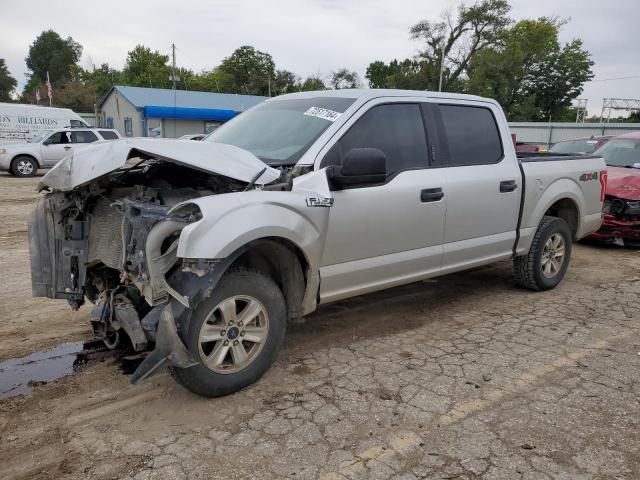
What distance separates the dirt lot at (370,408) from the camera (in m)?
2.72

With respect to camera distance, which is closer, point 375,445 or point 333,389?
point 375,445

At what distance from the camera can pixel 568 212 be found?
5973mm

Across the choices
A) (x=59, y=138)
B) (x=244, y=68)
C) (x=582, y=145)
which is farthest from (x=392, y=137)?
(x=244, y=68)

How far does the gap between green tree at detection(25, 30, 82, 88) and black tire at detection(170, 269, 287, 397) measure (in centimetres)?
9332

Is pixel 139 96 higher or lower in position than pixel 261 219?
higher

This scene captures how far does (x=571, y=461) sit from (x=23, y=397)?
329cm

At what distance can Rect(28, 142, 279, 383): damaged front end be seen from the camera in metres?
2.98

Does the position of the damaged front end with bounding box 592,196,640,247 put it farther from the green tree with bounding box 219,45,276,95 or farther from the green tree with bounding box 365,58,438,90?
the green tree with bounding box 219,45,276,95

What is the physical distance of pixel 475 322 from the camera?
15.7 ft

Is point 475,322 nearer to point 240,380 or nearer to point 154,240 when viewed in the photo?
point 240,380

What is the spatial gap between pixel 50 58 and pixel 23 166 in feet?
275

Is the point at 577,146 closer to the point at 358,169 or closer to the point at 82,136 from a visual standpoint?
the point at 358,169

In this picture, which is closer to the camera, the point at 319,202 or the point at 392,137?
the point at 319,202

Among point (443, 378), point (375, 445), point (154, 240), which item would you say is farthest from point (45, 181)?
point (443, 378)
